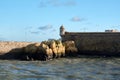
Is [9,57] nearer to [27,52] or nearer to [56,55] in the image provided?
[27,52]

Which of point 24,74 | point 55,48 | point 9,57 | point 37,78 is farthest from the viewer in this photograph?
point 55,48

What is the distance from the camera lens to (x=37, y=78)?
31.6 m

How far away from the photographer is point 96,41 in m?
65.0

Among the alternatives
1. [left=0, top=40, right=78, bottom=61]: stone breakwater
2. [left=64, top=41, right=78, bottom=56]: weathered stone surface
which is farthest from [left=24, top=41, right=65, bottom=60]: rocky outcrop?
[left=64, top=41, right=78, bottom=56]: weathered stone surface

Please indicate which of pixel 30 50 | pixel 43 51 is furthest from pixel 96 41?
pixel 30 50

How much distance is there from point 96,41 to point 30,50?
13.9m

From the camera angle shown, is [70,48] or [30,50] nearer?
[30,50]

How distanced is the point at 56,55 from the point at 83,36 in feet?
32.0

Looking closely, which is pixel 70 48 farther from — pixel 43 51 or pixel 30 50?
pixel 30 50

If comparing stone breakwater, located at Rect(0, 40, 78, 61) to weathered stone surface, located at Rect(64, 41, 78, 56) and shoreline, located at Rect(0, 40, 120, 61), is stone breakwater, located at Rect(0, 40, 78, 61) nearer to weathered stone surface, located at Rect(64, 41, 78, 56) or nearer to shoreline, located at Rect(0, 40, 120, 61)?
shoreline, located at Rect(0, 40, 120, 61)

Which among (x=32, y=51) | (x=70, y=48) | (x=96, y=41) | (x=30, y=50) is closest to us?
(x=32, y=51)

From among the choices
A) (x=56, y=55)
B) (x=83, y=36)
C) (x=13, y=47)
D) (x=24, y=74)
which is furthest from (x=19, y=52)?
(x=24, y=74)

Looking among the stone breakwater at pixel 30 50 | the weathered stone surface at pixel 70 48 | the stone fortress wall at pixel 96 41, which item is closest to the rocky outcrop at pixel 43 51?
the stone breakwater at pixel 30 50

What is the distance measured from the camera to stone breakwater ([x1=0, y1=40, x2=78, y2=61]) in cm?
5469
